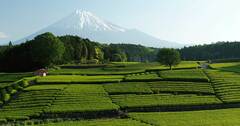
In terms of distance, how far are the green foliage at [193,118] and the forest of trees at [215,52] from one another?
115m

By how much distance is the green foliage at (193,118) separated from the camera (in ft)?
138

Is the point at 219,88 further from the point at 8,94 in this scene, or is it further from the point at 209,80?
the point at 8,94

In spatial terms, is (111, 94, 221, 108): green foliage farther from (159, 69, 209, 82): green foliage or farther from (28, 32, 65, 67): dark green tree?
(28, 32, 65, 67): dark green tree

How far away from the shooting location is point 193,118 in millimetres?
45594

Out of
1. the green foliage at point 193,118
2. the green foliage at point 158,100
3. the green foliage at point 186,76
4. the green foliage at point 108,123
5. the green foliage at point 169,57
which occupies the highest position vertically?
the green foliage at point 169,57

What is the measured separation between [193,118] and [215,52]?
12963 cm

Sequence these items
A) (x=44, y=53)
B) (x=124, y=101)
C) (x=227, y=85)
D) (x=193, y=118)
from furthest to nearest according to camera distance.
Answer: (x=44, y=53)
(x=227, y=85)
(x=124, y=101)
(x=193, y=118)

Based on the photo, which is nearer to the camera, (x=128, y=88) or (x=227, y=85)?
(x=128, y=88)

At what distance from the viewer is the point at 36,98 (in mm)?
55844

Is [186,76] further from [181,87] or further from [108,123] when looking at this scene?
[108,123]

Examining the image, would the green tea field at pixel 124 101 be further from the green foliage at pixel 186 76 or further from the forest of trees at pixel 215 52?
the forest of trees at pixel 215 52

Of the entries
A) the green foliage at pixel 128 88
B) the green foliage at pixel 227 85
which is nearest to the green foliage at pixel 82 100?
the green foliage at pixel 128 88

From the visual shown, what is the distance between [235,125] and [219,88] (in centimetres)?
2337

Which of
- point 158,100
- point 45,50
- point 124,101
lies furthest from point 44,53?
point 158,100
